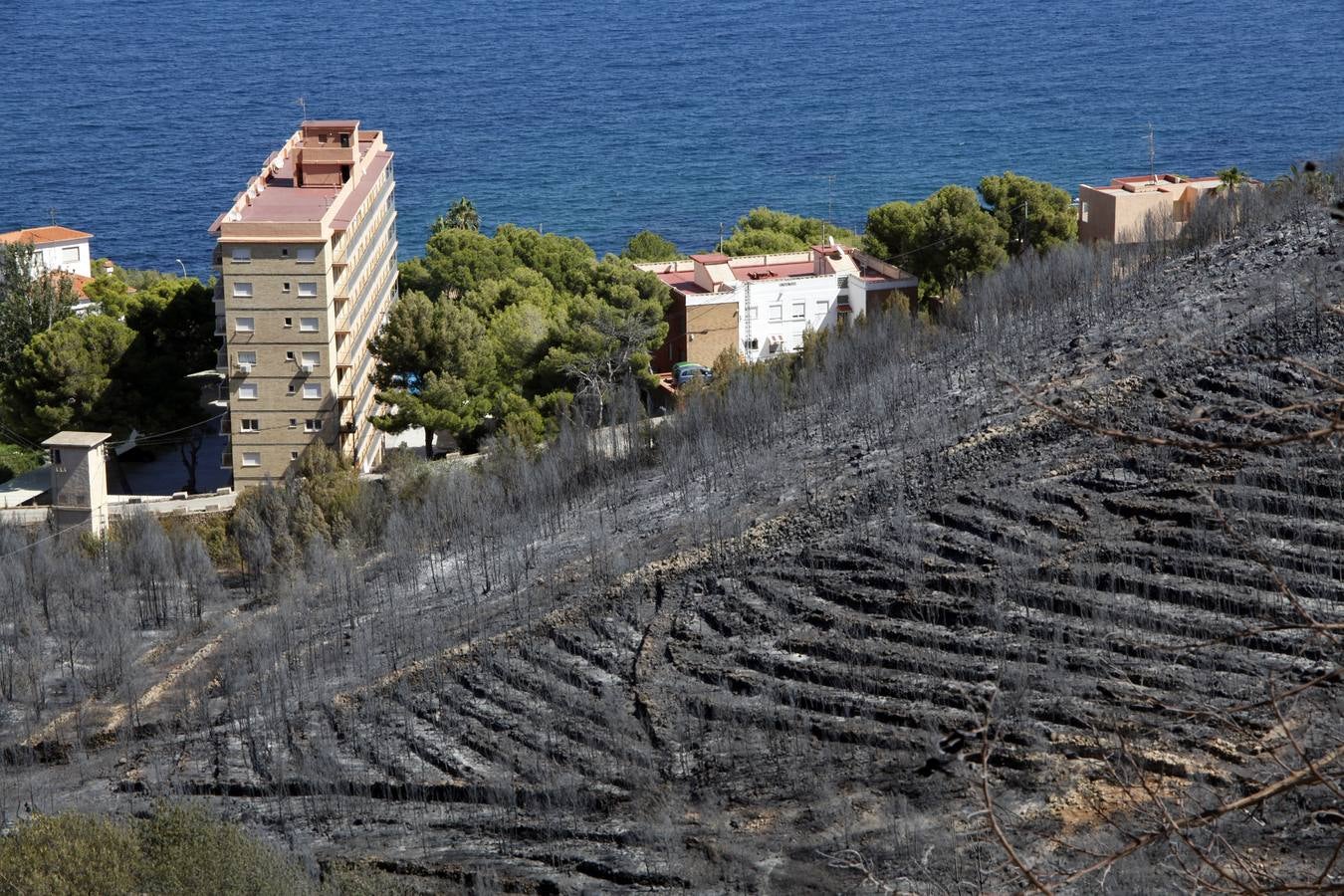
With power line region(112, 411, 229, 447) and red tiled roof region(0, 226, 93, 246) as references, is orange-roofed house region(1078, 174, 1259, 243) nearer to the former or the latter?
power line region(112, 411, 229, 447)

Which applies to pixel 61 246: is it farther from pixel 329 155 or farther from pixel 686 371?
pixel 686 371

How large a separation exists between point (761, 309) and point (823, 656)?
17.8 m

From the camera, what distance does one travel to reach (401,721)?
20641mm

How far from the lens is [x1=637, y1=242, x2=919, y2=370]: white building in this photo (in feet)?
123

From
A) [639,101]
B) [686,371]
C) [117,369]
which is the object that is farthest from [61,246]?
[639,101]

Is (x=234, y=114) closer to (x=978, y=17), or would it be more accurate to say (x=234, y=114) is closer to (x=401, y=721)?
(x=978, y=17)

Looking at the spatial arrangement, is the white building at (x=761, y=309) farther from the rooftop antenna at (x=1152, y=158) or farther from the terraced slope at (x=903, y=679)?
the terraced slope at (x=903, y=679)

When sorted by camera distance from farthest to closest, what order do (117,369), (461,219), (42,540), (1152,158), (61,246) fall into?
(61,246) → (461,219) → (1152,158) → (117,369) → (42,540)

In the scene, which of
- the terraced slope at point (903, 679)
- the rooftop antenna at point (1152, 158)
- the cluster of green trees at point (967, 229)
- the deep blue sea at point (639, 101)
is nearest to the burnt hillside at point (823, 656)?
the terraced slope at point (903, 679)

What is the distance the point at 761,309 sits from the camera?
37.7 m

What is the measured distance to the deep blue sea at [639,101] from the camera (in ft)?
260

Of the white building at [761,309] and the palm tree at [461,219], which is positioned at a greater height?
the palm tree at [461,219]

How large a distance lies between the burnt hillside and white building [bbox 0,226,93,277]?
91.3 ft

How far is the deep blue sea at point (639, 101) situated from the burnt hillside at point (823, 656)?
140ft
